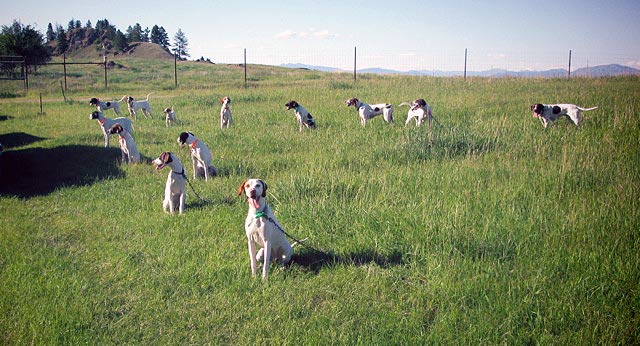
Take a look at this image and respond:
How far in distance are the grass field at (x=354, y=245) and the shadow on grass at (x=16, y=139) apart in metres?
2.30

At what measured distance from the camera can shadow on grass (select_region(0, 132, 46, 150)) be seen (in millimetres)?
12609

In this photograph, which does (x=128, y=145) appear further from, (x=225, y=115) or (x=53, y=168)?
(x=225, y=115)

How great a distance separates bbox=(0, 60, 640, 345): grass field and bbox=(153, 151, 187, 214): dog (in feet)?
0.78

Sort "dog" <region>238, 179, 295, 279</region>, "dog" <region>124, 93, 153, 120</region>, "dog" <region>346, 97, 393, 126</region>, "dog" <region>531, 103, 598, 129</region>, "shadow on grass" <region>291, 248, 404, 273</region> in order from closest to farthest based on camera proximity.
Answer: "dog" <region>238, 179, 295, 279</region>, "shadow on grass" <region>291, 248, 404, 273</region>, "dog" <region>531, 103, 598, 129</region>, "dog" <region>346, 97, 393, 126</region>, "dog" <region>124, 93, 153, 120</region>

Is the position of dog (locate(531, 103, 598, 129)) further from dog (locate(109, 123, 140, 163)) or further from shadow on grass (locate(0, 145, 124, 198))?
shadow on grass (locate(0, 145, 124, 198))

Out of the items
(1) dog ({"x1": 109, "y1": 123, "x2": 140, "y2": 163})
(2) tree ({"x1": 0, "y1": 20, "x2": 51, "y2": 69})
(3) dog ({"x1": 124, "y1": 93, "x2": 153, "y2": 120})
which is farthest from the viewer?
(2) tree ({"x1": 0, "y1": 20, "x2": 51, "y2": 69})

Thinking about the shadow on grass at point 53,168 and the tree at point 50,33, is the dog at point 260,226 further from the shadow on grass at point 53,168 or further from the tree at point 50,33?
the tree at point 50,33

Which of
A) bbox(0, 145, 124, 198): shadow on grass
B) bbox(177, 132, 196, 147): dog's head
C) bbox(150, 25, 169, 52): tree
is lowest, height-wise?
bbox(0, 145, 124, 198): shadow on grass

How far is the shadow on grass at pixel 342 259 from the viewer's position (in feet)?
16.5

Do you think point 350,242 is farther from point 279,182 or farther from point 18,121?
point 18,121

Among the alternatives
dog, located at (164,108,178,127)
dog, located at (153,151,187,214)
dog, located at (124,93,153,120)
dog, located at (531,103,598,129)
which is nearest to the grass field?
dog, located at (153,151,187,214)

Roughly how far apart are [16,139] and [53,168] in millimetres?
4265

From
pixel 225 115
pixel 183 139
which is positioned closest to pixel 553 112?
pixel 183 139

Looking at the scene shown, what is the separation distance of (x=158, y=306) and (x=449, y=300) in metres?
2.71
